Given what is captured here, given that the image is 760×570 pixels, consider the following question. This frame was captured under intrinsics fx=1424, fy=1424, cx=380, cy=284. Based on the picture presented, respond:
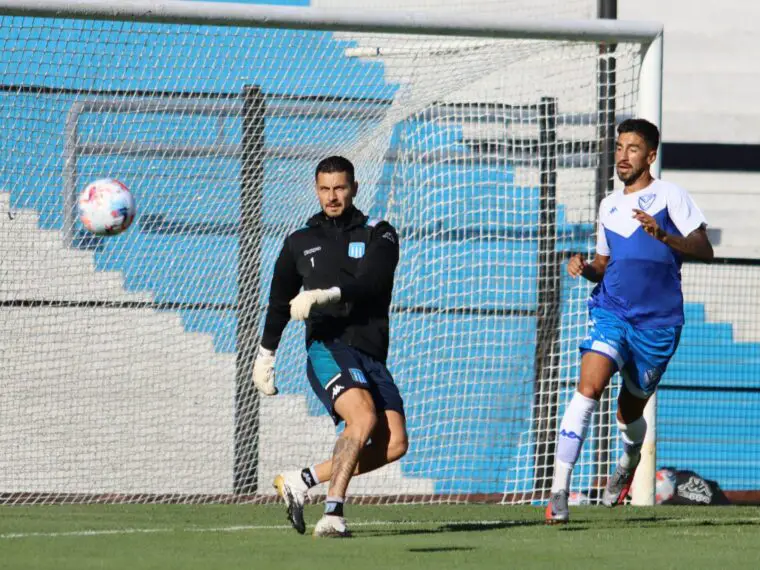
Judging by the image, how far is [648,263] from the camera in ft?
23.6

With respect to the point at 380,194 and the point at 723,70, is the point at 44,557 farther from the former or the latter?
the point at 723,70

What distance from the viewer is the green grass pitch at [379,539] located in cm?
545

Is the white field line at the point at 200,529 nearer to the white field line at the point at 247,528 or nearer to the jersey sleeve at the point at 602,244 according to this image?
the white field line at the point at 247,528

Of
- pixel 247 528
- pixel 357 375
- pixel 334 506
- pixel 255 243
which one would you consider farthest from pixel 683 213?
pixel 255 243

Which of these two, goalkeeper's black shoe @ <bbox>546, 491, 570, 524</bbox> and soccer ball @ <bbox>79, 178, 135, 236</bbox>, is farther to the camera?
soccer ball @ <bbox>79, 178, 135, 236</bbox>

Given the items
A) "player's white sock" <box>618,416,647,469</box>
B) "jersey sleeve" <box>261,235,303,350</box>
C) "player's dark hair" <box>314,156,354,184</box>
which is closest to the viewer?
"player's dark hair" <box>314,156,354,184</box>

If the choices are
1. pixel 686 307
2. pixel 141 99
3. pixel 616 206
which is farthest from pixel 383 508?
pixel 686 307

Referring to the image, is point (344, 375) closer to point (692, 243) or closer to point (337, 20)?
point (692, 243)

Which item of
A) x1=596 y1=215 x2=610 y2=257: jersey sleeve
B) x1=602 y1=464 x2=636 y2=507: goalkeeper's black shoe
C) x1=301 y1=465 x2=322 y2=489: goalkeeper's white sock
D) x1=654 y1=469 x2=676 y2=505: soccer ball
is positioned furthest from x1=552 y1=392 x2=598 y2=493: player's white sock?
x1=654 y1=469 x2=676 y2=505: soccer ball

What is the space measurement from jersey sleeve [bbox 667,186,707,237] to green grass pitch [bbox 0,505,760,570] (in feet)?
4.97

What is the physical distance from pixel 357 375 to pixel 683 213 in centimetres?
191

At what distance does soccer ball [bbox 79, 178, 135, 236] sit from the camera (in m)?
7.98

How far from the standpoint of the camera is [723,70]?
1561 cm

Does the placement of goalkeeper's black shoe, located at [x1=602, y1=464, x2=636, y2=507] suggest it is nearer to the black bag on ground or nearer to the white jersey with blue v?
the white jersey with blue v
